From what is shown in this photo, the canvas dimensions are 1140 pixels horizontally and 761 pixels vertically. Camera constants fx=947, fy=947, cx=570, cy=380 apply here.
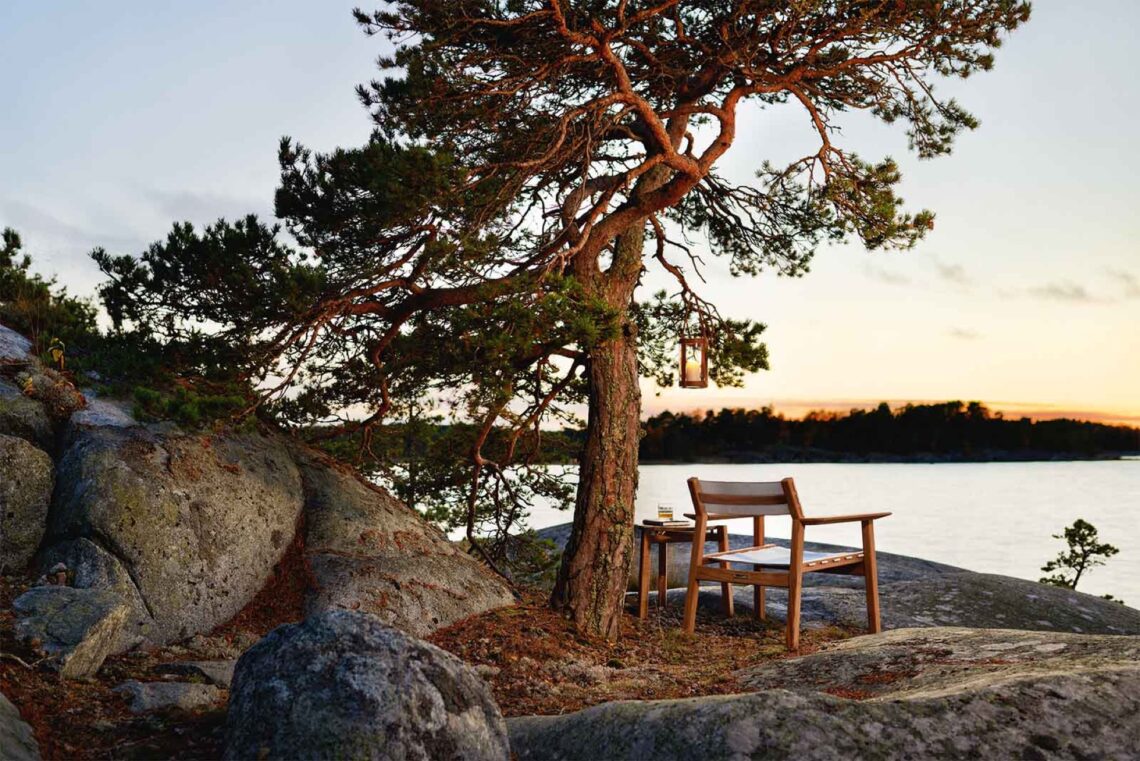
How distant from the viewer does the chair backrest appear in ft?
→ 24.6

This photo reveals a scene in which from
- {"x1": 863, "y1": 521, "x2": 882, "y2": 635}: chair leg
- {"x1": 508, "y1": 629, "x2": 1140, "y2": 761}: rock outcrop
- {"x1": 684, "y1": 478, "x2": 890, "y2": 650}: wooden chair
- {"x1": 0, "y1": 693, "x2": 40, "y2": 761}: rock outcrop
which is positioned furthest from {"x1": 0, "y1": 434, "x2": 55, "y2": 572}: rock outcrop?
{"x1": 863, "y1": 521, "x2": 882, "y2": 635}: chair leg

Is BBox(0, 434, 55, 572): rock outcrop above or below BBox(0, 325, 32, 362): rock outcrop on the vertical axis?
below

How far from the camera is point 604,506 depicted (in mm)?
7562

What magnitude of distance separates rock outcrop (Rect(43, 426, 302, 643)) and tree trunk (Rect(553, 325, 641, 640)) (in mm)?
2262

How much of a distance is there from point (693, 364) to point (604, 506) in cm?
152

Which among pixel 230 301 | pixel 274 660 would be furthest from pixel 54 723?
pixel 230 301

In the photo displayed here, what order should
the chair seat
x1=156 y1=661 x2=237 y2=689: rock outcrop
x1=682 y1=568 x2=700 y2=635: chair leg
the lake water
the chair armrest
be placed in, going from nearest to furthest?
1. x1=156 y1=661 x2=237 y2=689: rock outcrop
2. the chair armrest
3. the chair seat
4. x1=682 y1=568 x2=700 y2=635: chair leg
5. the lake water

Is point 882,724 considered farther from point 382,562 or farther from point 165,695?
point 382,562

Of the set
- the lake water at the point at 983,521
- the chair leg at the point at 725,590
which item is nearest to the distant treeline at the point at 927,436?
the lake water at the point at 983,521

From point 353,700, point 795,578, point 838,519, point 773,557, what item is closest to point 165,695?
point 353,700

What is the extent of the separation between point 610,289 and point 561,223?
28.2 inches

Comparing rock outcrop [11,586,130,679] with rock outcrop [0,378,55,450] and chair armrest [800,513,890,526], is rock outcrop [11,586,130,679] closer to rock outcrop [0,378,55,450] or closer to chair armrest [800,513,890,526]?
rock outcrop [0,378,55,450]

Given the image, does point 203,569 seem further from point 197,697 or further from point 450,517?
point 450,517

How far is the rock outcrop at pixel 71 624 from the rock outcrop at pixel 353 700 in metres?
1.40
